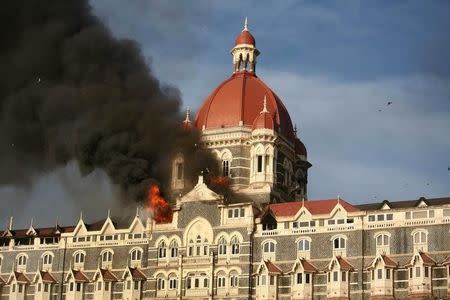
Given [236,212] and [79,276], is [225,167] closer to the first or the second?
[236,212]

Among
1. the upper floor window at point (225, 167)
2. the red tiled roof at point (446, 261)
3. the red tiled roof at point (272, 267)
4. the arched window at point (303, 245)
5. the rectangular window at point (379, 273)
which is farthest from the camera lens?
the upper floor window at point (225, 167)

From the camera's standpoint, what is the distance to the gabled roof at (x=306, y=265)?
88812 mm

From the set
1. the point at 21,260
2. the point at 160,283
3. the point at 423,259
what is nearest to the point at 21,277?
the point at 21,260

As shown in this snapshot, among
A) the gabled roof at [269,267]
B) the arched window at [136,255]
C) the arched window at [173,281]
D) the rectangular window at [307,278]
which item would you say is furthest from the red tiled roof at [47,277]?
the rectangular window at [307,278]

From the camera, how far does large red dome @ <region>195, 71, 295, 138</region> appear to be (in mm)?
107438

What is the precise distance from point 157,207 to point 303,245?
18.1 m

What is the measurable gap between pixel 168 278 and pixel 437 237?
28.9 meters

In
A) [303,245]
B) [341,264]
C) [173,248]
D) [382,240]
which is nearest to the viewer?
[382,240]

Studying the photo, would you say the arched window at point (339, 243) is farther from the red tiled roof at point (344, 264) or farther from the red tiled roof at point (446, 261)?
the red tiled roof at point (446, 261)

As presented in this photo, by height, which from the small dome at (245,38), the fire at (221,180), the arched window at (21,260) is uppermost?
the small dome at (245,38)

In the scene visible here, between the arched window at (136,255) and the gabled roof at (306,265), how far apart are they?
62.5ft

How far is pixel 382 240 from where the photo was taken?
8706 cm

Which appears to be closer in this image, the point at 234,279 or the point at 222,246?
the point at 234,279

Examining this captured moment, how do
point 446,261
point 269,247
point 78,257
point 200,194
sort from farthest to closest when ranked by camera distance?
point 78,257
point 200,194
point 269,247
point 446,261
